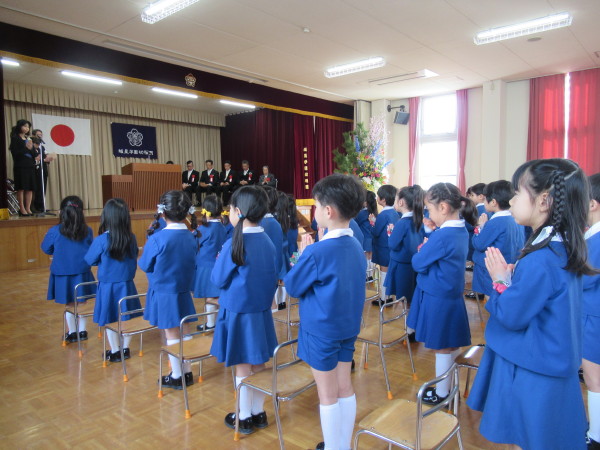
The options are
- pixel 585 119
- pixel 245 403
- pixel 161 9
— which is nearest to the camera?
pixel 245 403

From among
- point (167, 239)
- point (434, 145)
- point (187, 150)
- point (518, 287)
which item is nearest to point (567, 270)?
point (518, 287)

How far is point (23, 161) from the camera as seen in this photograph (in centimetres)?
674

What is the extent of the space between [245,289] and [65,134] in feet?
33.8

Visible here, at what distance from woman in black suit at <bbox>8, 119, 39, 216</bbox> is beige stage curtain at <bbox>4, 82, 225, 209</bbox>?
3.27 meters

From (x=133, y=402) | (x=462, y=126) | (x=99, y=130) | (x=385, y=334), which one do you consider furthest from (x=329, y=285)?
(x=99, y=130)

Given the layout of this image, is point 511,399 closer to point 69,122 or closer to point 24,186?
point 24,186

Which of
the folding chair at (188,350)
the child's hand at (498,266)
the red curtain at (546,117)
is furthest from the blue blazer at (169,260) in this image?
the red curtain at (546,117)

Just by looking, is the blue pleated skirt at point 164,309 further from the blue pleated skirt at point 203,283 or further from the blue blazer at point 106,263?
the blue pleated skirt at point 203,283

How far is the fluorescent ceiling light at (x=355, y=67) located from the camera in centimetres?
725

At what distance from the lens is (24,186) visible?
682cm

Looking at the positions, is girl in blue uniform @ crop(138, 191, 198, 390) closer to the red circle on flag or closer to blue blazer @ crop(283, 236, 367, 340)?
blue blazer @ crop(283, 236, 367, 340)

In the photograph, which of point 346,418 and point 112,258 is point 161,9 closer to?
point 112,258

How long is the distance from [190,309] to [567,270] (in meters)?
2.19

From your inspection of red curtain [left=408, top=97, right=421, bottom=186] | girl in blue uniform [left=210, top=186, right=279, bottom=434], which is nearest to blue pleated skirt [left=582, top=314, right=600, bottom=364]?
girl in blue uniform [left=210, top=186, right=279, bottom=434]
